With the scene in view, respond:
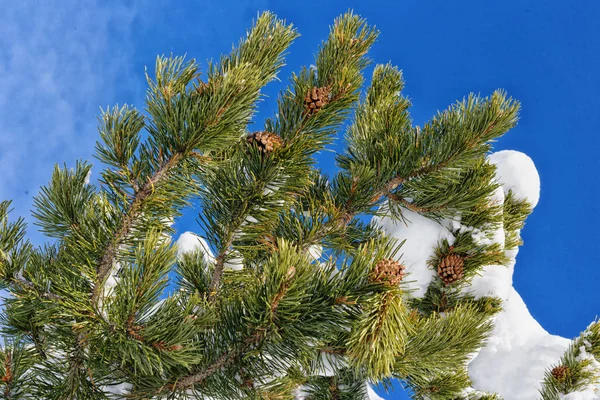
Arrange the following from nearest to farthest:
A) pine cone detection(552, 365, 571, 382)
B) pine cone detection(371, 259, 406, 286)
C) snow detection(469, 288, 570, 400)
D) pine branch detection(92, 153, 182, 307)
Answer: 1. pine cone detection(371, 259, 406, 286)
2. pine branch detection(92, 153, 182, 307)
3. pine cone detection(552, 365, 571, 382)
4. snow detection(469, 288, 570, 400)

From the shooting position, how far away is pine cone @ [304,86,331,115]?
1.43 meters

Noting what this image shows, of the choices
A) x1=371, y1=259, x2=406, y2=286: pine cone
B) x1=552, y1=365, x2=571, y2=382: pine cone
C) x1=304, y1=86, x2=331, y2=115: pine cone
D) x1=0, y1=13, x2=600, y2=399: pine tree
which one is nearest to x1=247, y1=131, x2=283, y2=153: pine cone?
x1=0, y1=13, x2=600, y2=399: pine tree

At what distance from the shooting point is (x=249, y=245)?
152cm

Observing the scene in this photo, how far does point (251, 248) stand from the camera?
A: 1461mm

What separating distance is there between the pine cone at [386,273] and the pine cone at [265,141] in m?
0.44

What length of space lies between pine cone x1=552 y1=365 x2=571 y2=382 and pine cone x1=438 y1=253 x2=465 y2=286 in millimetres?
764

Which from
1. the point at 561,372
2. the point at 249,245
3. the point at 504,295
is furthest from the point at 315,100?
the point at 561,372

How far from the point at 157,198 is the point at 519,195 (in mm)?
1591

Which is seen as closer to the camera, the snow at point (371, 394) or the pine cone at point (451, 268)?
the pine cone at point (451, 268)

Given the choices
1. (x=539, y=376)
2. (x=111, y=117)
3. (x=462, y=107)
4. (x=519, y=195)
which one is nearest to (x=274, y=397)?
(x=111, y=117)

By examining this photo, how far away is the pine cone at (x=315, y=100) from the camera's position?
1.43 meters

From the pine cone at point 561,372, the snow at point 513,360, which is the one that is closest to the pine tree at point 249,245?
the pine cone at point 561,372

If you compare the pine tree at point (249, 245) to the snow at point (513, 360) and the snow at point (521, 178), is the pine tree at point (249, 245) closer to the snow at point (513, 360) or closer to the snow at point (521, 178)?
the snow at point (521, 178)

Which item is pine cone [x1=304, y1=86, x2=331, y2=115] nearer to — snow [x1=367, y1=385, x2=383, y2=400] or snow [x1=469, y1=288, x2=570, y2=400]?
snow [x1=367, y1=385, x2=383, y2=400]
